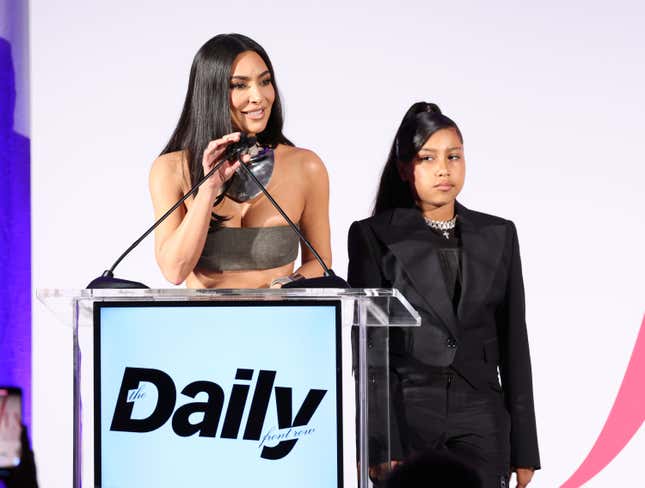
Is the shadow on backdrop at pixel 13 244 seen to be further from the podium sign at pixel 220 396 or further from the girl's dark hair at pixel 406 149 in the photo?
the podium sign at pixel 220 396

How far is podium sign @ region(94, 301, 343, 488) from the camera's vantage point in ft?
6.08

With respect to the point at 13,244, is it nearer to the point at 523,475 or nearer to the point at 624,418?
the point at 523,475

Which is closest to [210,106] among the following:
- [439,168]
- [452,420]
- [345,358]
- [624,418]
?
[439,168]

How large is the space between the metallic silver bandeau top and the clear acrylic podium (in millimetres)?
870

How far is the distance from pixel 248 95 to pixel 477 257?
0.79 meters

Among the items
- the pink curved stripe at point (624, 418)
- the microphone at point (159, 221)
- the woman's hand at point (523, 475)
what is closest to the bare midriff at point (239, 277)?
the microphone at point (159, 221)

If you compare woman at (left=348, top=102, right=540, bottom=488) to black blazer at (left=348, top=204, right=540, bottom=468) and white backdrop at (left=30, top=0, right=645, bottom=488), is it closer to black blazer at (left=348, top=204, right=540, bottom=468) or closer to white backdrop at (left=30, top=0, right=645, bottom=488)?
black blazer at (left=348, top=204, right=540, bottom=468)

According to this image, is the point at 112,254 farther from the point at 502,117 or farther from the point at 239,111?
the point at 502,117

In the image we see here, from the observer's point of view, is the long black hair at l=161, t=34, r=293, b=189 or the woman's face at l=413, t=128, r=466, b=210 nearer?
the woman's face at l=413, t=128, r=466, b=210

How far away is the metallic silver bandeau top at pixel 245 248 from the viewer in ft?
9.14

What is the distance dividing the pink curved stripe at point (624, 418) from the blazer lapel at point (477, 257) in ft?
3.21

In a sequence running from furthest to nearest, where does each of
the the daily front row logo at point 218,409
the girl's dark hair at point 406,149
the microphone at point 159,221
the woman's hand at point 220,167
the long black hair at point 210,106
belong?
the long black hair at point 210,106 → the girl's dark hair at point 406,149 → the woman's hand at point 220,167 → the microphone at point 159,221 → the the daily front row logo at point 218,409

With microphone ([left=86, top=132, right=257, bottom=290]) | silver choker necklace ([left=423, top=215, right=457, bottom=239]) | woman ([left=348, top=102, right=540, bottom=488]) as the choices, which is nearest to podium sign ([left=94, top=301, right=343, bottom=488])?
microphone ([left=86, top=132, right=257, bottom=290])

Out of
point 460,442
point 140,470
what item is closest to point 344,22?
point 460,442
